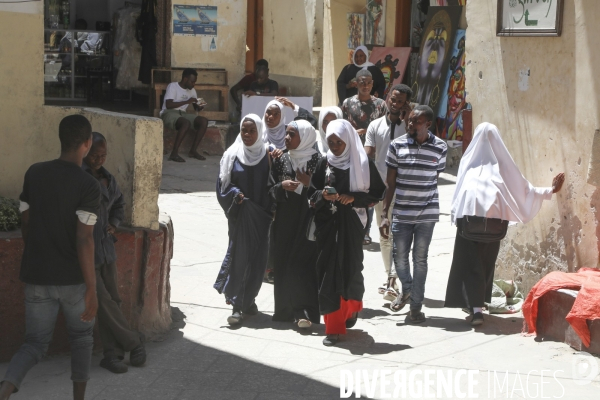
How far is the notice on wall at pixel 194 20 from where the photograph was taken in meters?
14.3

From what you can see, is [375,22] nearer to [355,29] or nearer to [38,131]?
[355,29]

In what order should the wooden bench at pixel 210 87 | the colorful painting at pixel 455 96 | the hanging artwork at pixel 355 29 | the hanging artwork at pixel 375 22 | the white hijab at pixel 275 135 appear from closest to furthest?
the white hijab at pixel 275 135, the colorful painting at pixel 455 96, the wooden bench at pixel 210 87, the hanging artwork at pixel 375 22, the hanging artwork at pixel 355 29

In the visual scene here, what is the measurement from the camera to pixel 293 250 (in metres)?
6.07

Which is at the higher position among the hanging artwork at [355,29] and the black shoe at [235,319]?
the hanging artwork at [355,29]

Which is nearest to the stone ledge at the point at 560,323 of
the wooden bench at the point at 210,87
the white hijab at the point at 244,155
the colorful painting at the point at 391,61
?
the white hijab at the point at 244,155

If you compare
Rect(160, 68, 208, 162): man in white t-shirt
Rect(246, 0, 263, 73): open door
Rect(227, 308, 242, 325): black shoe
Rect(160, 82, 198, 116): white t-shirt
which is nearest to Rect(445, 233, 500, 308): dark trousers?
Rect(227, 308, 242, 325): black shoe

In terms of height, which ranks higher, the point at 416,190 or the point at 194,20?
the point at 194,20

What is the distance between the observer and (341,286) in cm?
571

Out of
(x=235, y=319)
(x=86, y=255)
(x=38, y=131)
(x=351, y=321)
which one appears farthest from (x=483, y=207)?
(x=38, y=131)

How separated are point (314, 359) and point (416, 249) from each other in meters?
1.29

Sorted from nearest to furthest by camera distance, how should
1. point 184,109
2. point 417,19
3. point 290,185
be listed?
point 290,185 → point 184,109 → point 417,19

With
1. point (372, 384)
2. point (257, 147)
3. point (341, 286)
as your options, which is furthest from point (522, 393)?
point (257, 147)

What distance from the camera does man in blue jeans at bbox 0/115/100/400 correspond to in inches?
161

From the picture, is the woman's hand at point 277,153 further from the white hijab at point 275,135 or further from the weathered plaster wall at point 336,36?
the weathered plaster wall at point 336,36
